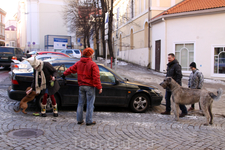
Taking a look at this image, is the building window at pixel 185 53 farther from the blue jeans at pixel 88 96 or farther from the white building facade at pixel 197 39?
the blue jeans at pixel 88 96

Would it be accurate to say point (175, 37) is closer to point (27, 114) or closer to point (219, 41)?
point (219, 41)

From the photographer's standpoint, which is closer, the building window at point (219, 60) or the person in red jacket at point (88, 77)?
the person in red jacket at point (88, 77)

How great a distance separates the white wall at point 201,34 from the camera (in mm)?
16147

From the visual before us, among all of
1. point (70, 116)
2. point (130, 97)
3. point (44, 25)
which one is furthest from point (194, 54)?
point (44, 25)

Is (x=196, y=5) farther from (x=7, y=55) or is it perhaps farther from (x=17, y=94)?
(x=17, y=94)

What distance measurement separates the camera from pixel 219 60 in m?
16.3

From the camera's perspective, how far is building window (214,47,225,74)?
1619 cm

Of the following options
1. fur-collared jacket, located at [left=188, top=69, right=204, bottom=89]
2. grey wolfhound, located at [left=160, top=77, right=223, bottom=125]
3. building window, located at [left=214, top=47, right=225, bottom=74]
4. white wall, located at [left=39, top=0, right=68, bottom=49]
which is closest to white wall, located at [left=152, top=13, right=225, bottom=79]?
building window, located at [left=214, top=47, right=225, bottom=74]

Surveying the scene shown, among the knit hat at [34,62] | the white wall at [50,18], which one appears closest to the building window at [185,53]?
the knit hat at [34,62]

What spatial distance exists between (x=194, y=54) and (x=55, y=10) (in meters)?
44.9

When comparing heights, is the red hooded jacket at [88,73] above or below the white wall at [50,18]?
below

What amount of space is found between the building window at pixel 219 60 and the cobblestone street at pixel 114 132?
10278 mm

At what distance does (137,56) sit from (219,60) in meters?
10.9

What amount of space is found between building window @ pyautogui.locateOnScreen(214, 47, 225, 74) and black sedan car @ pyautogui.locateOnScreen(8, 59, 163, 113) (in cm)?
1092
